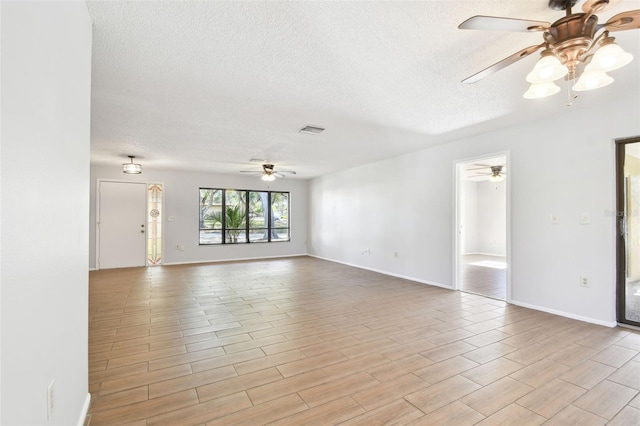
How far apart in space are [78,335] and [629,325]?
487 cm

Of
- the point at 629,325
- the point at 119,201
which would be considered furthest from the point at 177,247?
the point at 629,325

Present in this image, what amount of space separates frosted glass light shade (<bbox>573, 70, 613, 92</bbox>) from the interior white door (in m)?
8.00

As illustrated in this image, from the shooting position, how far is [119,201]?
7199mm

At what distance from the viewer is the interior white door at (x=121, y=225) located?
277 inches

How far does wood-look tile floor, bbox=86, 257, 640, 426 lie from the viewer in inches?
74.6

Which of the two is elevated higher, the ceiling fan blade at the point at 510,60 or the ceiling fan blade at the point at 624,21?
the ceiling fan blade at the point at 624,21

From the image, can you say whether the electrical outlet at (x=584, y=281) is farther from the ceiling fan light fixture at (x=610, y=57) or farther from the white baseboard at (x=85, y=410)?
the white baseboard at (x=85, y=410)

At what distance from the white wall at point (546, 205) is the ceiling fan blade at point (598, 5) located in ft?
6.50

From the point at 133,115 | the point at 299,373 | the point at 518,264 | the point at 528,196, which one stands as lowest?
the point at 299,373

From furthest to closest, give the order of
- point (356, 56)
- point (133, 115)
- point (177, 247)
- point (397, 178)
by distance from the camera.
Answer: point (177, 247), point (397, 178), point (133, 115), point (356, 56)

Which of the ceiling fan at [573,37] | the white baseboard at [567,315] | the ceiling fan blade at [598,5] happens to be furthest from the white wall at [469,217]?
the ceiling fan blade at [598,5]

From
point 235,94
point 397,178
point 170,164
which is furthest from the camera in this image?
point 170,164

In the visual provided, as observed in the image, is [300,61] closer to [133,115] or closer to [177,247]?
[133,115]

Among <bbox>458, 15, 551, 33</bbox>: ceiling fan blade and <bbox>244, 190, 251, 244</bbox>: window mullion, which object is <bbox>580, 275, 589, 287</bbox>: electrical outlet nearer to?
<bbox>458, 15, 551, 33</bbox>: ceiling fan blade
